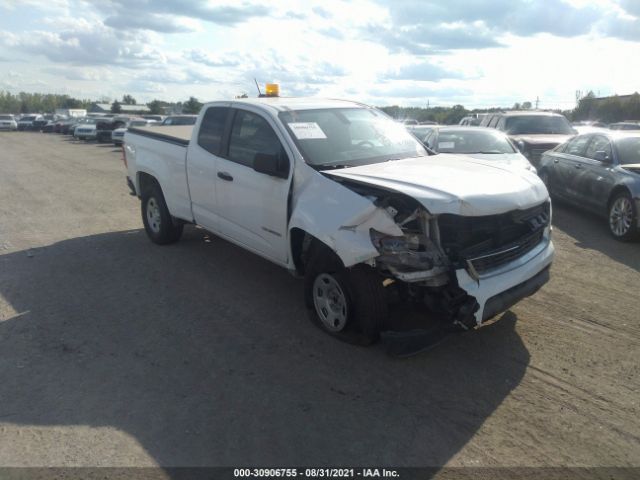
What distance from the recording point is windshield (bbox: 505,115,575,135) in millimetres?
13031

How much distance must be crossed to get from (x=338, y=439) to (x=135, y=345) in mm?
2128

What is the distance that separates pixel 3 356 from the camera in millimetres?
4359

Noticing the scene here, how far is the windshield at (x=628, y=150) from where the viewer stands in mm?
8102

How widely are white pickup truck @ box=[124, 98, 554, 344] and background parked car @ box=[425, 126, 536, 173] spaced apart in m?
4.01

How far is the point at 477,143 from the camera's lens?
32.7 feet

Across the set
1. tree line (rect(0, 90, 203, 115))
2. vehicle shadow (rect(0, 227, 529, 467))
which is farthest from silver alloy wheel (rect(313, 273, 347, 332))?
tree line (rect(0, 90, 203, 115))

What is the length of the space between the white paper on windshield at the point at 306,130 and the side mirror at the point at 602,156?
5.50m

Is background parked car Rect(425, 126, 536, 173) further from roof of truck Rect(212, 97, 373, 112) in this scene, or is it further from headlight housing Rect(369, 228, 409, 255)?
headlight housing Rect(369, 228, 409, 255)

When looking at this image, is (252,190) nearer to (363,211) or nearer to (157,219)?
(363,211)

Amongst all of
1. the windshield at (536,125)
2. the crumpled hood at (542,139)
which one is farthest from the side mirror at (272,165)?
the windshield at (536,125)

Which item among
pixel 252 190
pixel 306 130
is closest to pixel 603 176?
pixel 306 130

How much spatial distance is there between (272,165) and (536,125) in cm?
1047

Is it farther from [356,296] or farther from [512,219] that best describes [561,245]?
[356,296]

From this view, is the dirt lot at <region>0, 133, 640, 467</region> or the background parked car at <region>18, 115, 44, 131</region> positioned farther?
the background parked car at <region>18, 115, 44, 131</region>
